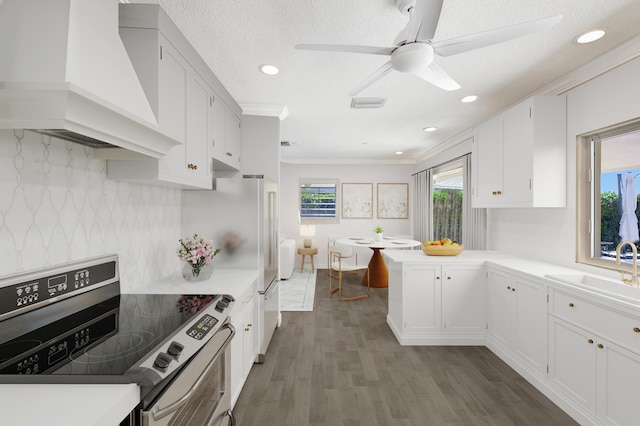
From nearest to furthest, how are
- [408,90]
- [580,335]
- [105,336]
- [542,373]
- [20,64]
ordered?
[20,64]
[105,336]
[580,335]
[542,373]
[408,90]

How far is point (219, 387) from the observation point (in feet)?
5.18

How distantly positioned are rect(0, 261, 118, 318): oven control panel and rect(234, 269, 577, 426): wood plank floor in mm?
1316

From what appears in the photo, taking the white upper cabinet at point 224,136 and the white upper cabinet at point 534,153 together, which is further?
the white upper cabinet at point 534,153

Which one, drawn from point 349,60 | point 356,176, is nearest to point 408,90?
point 349,60

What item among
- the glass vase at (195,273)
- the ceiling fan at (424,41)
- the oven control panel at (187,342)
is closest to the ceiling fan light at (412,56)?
the ceiling fan at (424,41)

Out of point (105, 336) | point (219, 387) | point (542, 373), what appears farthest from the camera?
point (542, 373)

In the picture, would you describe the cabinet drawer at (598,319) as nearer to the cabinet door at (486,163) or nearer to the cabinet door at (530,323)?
the cabinet door at (530,323)

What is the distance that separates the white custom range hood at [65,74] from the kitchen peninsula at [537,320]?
8.61ft

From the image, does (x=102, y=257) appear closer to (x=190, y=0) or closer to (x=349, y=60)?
(x=190, y=0)

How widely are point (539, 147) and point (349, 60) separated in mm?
1859

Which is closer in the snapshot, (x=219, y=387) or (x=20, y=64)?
(x=20, y=64)

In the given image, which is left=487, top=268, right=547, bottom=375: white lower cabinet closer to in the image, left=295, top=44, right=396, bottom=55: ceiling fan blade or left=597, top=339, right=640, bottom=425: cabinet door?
left=597, top=339, right=640, bottom=425: cabinet door

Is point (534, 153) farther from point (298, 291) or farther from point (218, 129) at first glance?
point (298, 291)

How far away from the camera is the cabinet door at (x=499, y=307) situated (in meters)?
2.70
